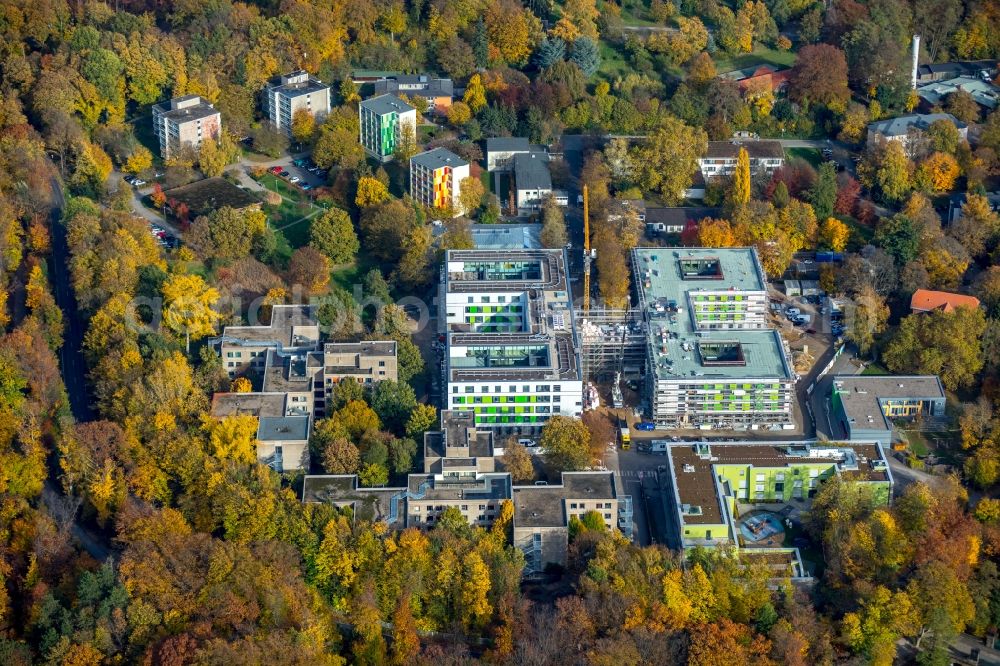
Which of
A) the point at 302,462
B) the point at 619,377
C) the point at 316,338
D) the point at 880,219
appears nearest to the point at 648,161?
the point at 880,219

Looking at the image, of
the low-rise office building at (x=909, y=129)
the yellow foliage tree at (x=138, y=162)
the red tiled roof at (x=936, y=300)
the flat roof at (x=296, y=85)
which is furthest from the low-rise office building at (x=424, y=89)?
the red tiled roof at (x=936, y=300)

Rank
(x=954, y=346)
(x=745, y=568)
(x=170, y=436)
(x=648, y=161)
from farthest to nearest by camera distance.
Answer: (x=648, y=161) → (x=954, y=346) → (x=170, y=436) → (x=745, y=568)

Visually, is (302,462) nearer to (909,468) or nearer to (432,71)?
Answer: (909,468)

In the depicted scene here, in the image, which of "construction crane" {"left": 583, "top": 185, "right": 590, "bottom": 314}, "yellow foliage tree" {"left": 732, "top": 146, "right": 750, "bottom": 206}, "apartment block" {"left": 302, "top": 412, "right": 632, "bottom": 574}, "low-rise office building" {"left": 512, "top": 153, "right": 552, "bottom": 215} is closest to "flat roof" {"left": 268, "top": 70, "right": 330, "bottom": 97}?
"low-rise office building" {"left": 512, "top": 153, "right": 552, "bottom": 215}

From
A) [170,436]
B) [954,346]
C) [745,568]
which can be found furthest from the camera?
[954,346]

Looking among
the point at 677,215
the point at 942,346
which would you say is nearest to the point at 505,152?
the point at 677,215

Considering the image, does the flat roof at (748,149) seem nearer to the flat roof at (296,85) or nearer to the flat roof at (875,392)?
the flat roof at (875,392)

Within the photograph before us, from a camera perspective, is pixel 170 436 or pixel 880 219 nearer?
pixel 170 436

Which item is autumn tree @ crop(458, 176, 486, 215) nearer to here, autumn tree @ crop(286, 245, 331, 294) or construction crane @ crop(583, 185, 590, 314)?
construction crane @ crop(583, 185, 590, 314)
